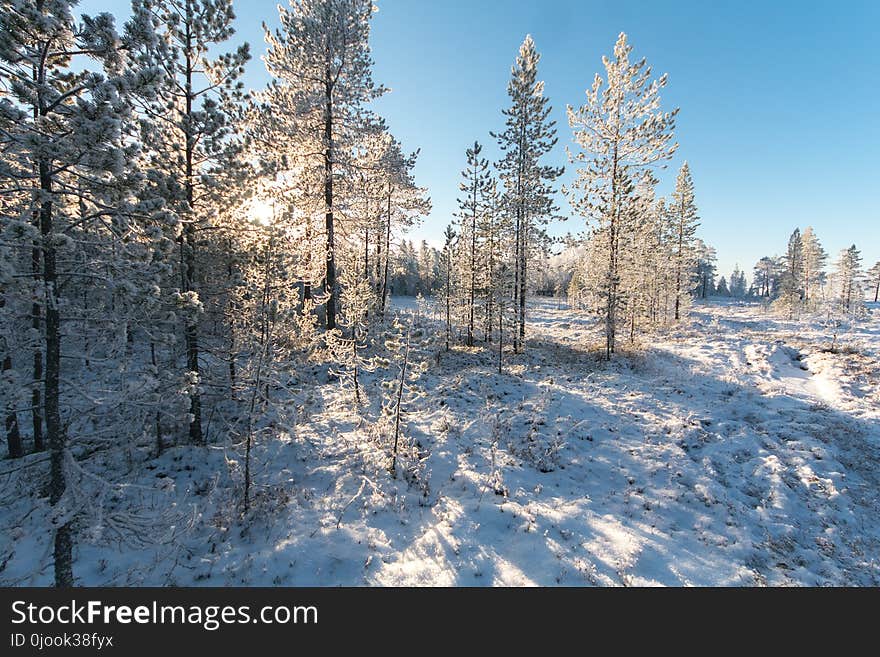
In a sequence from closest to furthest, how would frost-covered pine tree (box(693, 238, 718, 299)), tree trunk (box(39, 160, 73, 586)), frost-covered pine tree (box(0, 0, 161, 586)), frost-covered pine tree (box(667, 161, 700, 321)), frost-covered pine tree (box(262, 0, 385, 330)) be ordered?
frost-covered pine tree (box(0, 0, 161, 586)), tree trunk (box(39, 160, 73, 586)), frost-covered pine tree (box(262, 0, 385, 330)), frost-covered pine tree (box(667, 161, 700, 321)), frost-covered pine tree (box(693, 238, 718, 299))

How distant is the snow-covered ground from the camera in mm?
5516

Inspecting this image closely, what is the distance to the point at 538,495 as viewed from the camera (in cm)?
784

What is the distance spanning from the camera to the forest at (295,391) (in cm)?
421

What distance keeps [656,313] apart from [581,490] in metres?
36.2

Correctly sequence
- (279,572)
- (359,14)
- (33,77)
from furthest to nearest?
(359,14)
(279,572)
(33,77)

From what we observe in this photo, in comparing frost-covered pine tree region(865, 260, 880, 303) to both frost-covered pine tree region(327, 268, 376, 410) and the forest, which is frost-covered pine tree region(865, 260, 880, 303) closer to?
the forest

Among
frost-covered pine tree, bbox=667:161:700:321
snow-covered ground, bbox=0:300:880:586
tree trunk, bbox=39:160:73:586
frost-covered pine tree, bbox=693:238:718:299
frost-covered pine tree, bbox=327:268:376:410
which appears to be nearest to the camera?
tree trunk, bbox=39:160:73:586

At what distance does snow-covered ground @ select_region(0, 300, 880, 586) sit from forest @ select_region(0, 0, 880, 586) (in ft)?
0.21

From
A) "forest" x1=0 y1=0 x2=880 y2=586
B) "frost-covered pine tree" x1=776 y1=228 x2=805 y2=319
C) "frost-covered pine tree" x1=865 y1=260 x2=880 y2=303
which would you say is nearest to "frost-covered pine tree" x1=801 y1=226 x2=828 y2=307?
"frost-covered pine tree" x1=776 y1=228 x2=805 y2=319

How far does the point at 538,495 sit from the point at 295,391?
704 centimetres
